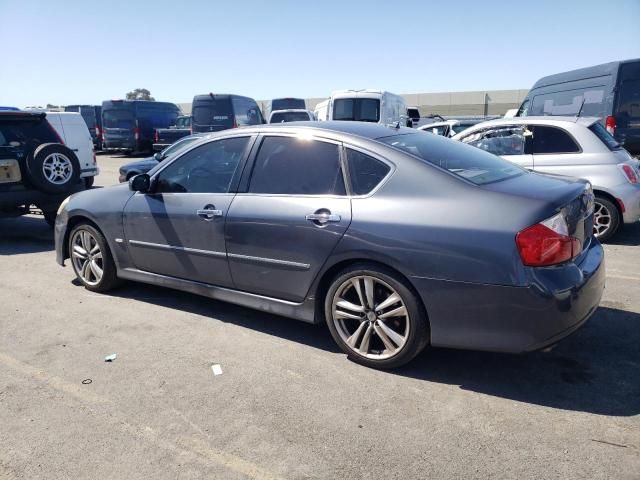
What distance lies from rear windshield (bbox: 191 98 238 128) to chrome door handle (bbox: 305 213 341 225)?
13410 mm

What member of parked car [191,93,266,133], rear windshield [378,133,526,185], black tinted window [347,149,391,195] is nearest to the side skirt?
black tinted window [347,149,391,195]

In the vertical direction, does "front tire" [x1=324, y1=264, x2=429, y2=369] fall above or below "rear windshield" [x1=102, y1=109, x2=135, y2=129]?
below

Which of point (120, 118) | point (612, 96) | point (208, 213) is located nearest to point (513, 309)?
point (208, 213)

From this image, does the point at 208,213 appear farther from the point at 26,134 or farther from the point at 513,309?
the point at 26,134

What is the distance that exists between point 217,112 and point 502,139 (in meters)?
11.3

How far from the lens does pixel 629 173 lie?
6457 millimetres

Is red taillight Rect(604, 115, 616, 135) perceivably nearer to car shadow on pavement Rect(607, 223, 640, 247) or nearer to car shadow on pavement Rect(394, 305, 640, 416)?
car shadow on pavement Rect(607, 223, 640, 247)

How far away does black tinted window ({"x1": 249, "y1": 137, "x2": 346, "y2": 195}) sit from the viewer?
11.8 feet

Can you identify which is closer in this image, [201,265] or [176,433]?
[176,433]

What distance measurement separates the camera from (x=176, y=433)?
278cm

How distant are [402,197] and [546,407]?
1.48m

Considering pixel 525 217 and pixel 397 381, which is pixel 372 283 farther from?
pixel 525 217

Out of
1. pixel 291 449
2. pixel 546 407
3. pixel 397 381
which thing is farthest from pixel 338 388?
pixel 546 407

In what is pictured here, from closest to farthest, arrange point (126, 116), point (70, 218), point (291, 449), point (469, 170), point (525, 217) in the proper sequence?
point (291, 449)
point (525, 217)
point (469, 170)
point (70, 218)
point (126, 116)
